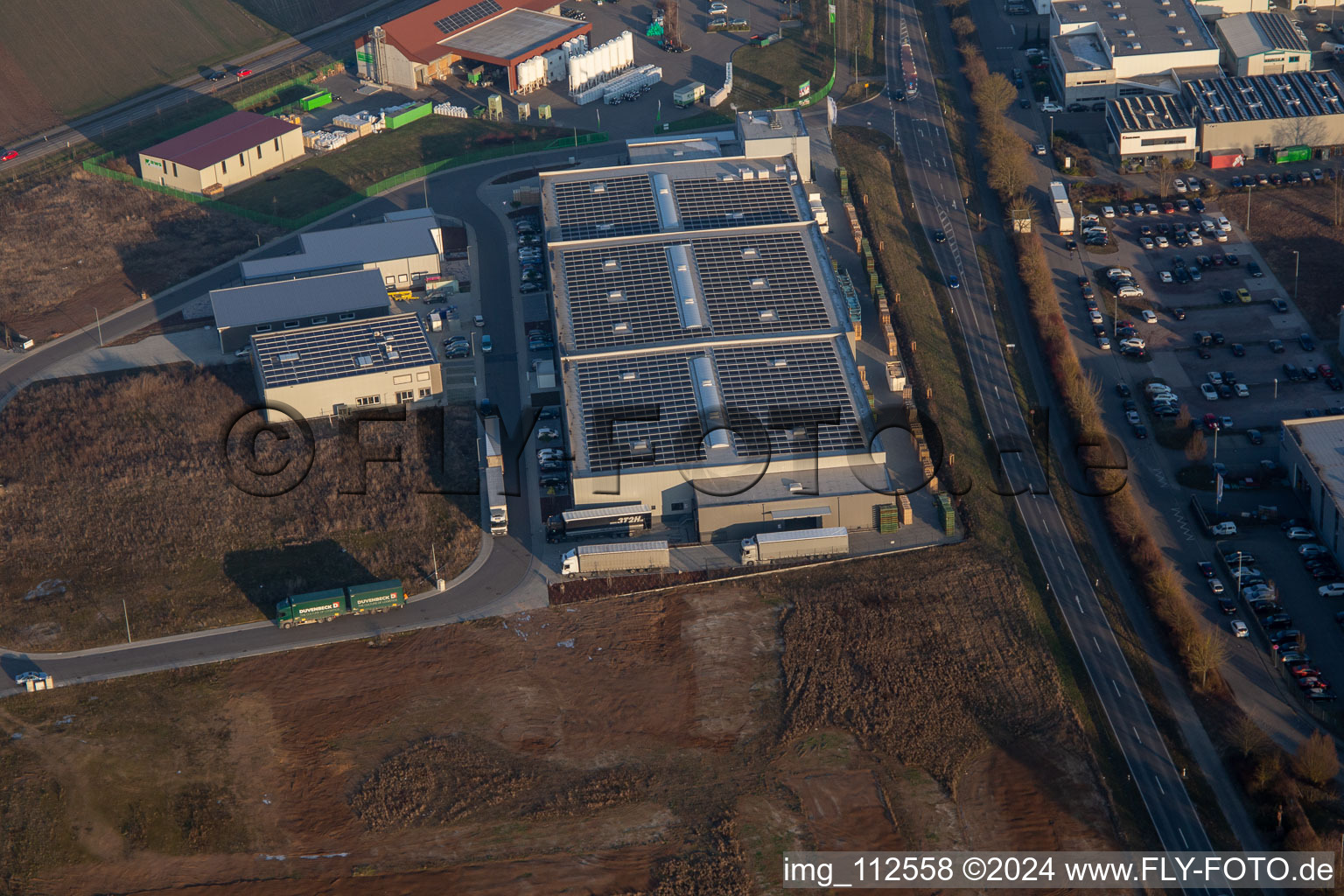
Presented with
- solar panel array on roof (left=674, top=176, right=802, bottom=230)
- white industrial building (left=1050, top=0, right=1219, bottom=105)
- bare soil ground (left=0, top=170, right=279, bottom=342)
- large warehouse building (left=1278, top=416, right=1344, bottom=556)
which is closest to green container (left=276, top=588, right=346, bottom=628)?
bare soil ground (left=0, top=170, right=279, bottom=342)

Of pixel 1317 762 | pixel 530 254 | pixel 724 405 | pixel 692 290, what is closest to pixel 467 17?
pixel 530 254

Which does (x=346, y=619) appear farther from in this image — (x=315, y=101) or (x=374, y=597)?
(x=315, y=101)

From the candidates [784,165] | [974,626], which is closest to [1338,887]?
[974,626]

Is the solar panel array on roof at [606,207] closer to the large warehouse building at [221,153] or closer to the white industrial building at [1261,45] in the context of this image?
the large warehouse building at [221,153]

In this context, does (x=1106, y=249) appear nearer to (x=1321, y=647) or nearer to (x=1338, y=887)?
(x=1321, y=647)

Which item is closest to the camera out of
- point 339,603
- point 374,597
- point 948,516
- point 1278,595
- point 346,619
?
point 1278,595

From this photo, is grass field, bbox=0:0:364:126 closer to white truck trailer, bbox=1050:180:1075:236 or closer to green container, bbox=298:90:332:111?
green container, bbox=298:90:332:111
